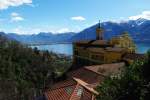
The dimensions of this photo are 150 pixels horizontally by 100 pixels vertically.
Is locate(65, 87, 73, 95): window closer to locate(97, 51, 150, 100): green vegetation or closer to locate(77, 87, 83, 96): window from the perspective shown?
locate(77, 87, 83, 96): window

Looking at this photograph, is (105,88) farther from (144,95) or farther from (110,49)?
(110,49)

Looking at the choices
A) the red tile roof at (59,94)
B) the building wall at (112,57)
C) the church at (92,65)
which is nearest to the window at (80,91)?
the church at (92,65)

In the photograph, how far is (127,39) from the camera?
2003 inches

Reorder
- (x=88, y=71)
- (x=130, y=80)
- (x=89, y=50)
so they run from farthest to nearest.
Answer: (x=89, y=50) → (x=88, y=71) → (x=130, y=80)

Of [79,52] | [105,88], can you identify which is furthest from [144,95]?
[79,52]

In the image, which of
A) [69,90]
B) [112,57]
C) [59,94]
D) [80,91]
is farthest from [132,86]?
[112,57]

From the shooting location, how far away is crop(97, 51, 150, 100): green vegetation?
13.3 metres

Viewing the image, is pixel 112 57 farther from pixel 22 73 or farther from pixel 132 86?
pixel 22 73

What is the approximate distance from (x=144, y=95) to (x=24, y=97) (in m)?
48.8

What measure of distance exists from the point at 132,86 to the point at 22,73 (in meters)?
61.5

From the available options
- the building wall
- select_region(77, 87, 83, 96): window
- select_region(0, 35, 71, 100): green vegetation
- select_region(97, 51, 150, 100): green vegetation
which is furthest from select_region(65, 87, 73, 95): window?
select_region(0, 35, 71, 100): green vegetation

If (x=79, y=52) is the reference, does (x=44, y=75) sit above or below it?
below

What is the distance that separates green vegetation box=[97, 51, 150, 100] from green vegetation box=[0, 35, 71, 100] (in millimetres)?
42104

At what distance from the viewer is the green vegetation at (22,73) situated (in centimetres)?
6103
